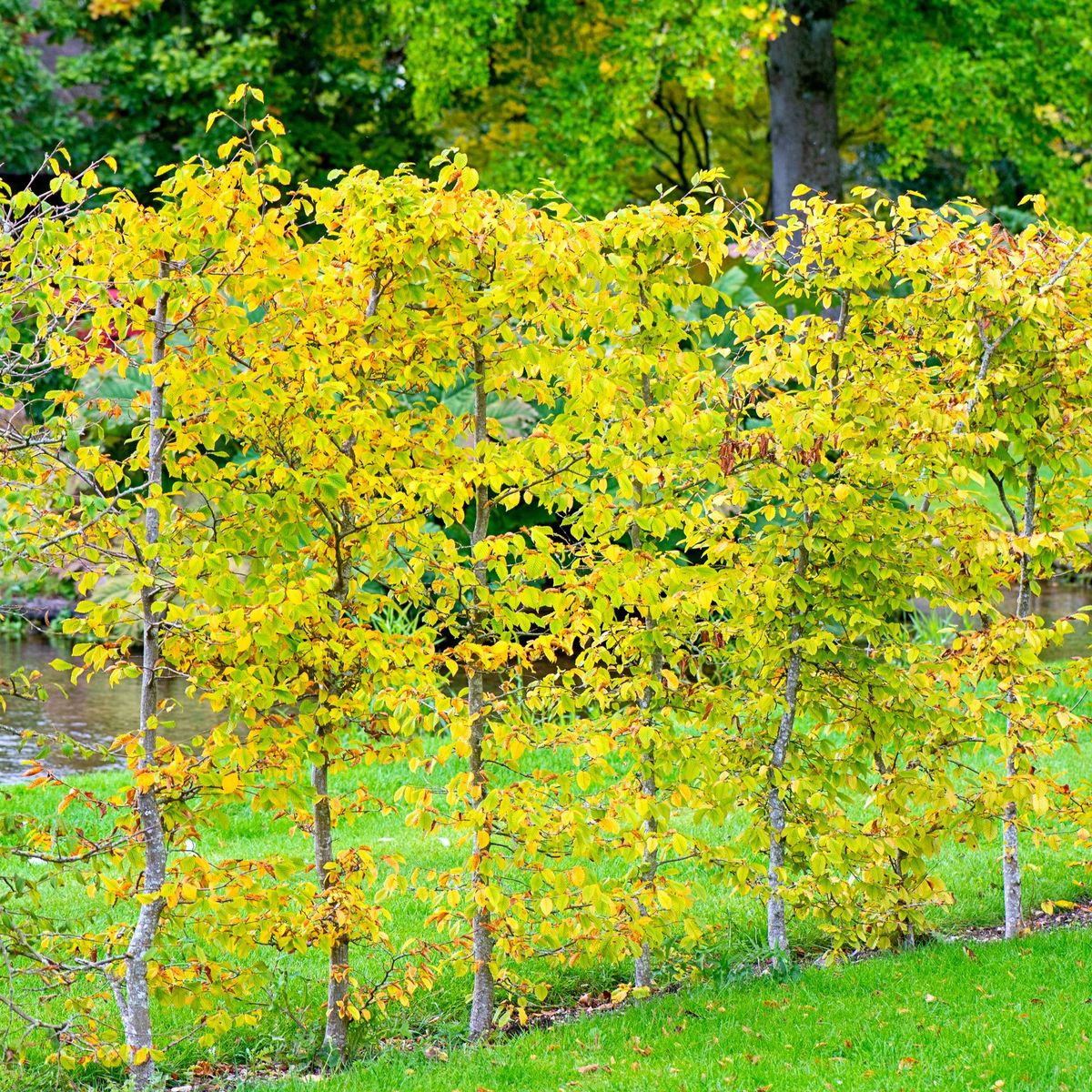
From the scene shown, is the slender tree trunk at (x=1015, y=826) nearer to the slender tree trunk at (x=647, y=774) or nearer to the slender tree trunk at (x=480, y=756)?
the slender tree trunk at (x=647, y=774)

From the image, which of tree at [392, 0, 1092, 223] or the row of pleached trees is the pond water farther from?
tree at [392, 0, 1092, 223]

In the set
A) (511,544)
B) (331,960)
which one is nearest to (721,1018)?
(331,960)

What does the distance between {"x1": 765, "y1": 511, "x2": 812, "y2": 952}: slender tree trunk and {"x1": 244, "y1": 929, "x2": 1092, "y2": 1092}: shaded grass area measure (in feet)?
Result: 0.77

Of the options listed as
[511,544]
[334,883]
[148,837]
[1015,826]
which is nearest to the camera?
[148,837]

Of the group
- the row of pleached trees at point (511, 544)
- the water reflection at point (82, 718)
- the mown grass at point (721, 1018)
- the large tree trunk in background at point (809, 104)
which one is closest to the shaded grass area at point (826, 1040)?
the mown grass at point (721, 1018)

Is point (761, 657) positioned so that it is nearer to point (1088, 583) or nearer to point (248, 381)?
point (248, 381)

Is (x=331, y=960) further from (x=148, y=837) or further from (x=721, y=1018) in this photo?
(x=721, y=1018)

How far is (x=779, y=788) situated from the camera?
15.8ft

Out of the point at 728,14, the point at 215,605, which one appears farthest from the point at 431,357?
the point at 728,14

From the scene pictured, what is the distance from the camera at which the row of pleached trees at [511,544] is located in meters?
3.90

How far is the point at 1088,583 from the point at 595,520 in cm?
1247

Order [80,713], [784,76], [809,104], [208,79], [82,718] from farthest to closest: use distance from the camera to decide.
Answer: [208,79]
[784,76]
[809,104]
[80,713]
[82,718]

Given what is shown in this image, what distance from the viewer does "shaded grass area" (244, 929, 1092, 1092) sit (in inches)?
152

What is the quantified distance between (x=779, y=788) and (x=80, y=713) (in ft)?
23.2
